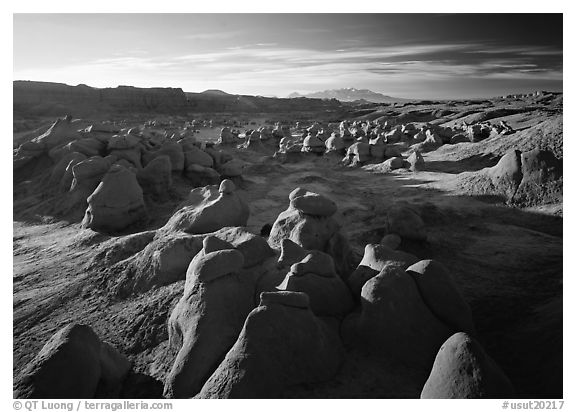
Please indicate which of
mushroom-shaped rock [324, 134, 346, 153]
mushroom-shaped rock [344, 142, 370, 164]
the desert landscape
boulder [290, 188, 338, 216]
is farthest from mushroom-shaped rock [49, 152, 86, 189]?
mushroom-shaped rock [324, 134, 346, 153]

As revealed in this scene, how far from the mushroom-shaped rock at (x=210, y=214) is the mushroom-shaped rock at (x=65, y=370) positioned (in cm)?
314

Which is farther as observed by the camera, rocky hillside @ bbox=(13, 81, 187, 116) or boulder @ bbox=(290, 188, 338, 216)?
rocky hillside @ bbox=(13, 81, 187, 116)

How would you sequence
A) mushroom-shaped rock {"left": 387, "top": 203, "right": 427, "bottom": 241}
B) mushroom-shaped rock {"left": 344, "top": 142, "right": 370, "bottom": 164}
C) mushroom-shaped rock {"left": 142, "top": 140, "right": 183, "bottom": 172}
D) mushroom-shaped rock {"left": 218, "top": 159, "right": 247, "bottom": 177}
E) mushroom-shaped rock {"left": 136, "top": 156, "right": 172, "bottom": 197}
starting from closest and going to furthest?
mushroom-shaped rock {"left": 387, "top": 203, "right": 427, "bottom": 241} < mushroom-shaped rock {"left": 136, "top": 156, "right": 172, "bottom": 197} < mushroom-shaped rock {"left": 142, "top": 140, "right": 183, "bottom": 172} < mushroom-shaped rock {"left": 218, "top": 159, "right": 247, "bottom": 177} < mushroom-shaped rock {"left": 344, "top": 142, "right": 370, "bottom": 164}

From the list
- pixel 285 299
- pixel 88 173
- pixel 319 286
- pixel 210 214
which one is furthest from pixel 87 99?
pixel 285 299

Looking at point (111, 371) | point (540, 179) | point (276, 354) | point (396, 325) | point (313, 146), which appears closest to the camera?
point (276, 354)

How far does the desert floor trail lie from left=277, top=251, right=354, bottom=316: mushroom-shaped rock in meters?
0.68

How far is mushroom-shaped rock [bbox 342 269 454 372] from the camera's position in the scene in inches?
133

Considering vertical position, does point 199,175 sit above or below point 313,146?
below

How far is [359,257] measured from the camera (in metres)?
5.61

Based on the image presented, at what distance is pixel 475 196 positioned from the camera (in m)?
9.46

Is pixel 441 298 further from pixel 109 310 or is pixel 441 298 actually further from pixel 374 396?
pixel 109 310

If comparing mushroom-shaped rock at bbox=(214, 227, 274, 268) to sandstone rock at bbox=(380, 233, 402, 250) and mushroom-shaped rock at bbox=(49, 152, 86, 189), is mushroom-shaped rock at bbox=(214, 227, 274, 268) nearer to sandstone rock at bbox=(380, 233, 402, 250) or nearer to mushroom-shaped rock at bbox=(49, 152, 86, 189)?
sandstone rock at bbox=(380, 233, 402, 250)

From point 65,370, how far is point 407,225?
18.6 ft

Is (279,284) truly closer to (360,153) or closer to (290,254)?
(290,254)
